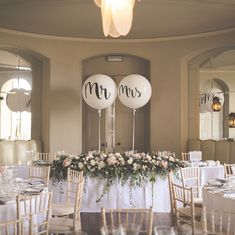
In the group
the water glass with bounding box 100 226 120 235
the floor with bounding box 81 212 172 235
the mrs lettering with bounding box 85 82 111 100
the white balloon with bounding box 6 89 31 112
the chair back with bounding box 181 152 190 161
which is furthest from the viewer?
the white balloon with bounding box 6 89 31 112

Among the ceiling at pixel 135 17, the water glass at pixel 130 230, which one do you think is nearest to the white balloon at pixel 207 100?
the ceiling at pixel 135 17

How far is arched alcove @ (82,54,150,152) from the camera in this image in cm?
1021

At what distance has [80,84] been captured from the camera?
992 centimetres

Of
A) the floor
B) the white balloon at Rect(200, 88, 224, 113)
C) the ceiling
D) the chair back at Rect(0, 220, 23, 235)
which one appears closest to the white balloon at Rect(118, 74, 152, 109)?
the ceiling

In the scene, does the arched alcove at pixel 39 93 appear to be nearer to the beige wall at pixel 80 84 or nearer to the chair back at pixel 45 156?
the beige wall at pixel 80 84

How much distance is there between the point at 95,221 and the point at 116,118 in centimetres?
421

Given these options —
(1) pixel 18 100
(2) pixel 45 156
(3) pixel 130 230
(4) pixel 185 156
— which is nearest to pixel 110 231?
(3) pixel 130 230

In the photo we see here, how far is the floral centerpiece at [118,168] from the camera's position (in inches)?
259

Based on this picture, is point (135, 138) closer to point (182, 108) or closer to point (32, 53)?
point (182, 108)

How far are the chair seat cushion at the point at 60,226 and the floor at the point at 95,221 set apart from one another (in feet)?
4.02

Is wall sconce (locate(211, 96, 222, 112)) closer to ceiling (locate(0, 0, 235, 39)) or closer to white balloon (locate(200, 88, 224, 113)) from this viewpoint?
white balloon (locate(200, 88, 224, 113))

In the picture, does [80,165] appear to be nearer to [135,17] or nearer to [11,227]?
[11,227]

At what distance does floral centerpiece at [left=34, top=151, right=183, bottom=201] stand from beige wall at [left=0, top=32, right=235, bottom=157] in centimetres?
303

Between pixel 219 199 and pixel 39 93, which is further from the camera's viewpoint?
pixel 39 93
